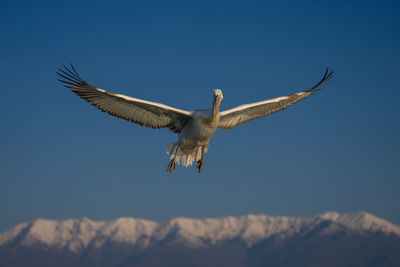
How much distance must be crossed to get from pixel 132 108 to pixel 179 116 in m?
2.29

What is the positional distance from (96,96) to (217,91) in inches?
223

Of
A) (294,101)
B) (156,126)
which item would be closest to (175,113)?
(156,126)

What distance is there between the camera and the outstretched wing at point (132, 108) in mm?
26219

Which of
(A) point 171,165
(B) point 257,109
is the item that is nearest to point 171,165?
(A) point 171,165

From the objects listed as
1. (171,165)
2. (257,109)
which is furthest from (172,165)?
(257,109)

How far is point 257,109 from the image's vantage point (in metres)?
30.0

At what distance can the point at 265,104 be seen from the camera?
2984 centimetres

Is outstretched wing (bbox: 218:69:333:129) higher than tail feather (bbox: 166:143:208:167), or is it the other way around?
outstretched wing (bbox: 218:69:333:129)

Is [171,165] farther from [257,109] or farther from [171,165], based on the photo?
[257,109]

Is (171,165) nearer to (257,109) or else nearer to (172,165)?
(172,165)

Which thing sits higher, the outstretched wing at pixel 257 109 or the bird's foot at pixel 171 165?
the outstretched wing at pixel 257 109

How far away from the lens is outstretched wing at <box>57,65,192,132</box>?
26219 mm

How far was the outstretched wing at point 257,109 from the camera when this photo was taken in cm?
2881

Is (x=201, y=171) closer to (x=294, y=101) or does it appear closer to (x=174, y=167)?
(x=174, y=167)
